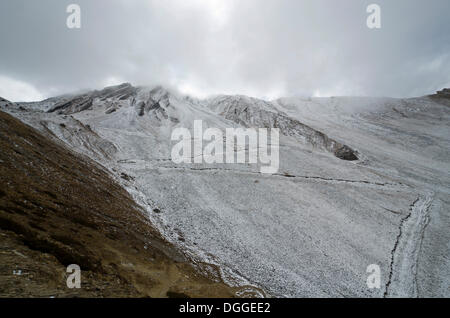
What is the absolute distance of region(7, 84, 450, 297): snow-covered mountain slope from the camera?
29.8 m

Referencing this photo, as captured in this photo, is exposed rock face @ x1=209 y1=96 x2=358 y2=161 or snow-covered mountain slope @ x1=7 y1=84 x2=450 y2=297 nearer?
snow-covered mountain slope @ x1=7 y1=84 x2=450 y2=297

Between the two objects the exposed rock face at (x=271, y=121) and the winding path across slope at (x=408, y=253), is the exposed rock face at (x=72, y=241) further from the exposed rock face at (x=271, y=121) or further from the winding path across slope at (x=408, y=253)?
the exposed rock face at (x=271, y=121)

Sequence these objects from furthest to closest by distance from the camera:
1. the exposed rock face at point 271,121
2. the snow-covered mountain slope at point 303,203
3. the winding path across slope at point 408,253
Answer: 1. the exposed rock face at point 271,121
2. the snow-covered mountain slope at point 303,203
3. the winding path across slope at point 408,253

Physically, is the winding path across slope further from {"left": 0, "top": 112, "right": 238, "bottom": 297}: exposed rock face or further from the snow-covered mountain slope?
{"left": 0, "top": 112, "right": 238, "bottom": 297}: exposed rock face

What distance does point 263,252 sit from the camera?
3241 centimetres

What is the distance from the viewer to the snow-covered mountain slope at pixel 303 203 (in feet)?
97.7

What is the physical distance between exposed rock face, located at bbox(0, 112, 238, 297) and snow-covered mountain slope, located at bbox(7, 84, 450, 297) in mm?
5889

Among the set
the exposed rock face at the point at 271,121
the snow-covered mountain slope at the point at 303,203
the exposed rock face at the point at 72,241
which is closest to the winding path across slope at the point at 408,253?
the snow-covered mountain slope at the point at 303,203

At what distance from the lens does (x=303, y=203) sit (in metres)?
47.5

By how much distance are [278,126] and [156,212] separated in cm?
9560

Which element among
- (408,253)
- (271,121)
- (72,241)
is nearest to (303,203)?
(408,253)

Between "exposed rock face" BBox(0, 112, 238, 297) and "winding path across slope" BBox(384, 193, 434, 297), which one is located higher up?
"exposed rock face" BBox(0, 112, 238, 297)

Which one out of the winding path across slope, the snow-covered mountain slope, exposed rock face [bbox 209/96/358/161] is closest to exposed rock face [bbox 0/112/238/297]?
the snow-covered mountain slope

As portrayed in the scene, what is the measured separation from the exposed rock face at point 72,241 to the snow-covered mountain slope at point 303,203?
232 inches
